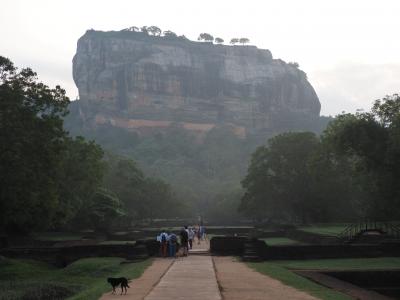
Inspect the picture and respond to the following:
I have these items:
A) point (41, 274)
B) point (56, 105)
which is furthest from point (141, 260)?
point (56, 105)

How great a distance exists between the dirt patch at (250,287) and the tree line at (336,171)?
17636 mm

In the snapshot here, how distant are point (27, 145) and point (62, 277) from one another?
752 centimetres

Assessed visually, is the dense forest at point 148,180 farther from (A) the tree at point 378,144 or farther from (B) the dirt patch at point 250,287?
(B) the dirt patch at point 250,287

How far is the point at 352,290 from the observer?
16625mm

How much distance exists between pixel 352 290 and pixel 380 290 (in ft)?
11.1

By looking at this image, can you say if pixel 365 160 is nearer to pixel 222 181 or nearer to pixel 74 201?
pixel 74 201

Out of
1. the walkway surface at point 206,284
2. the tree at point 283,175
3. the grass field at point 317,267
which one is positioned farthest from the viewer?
the tree at point 283,175

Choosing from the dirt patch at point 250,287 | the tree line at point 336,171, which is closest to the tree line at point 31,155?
the dirt patch at point 250,287

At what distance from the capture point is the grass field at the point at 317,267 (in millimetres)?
15320

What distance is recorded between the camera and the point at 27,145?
2700 cm

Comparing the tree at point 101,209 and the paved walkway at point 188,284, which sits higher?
the tree at point 101,209

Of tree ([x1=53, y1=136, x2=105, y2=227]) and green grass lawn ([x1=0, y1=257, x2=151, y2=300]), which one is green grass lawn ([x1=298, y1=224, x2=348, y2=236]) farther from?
green grass lawn ([x1=0, y1=257, x2=151, y2=300])

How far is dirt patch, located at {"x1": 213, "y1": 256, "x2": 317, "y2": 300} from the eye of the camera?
45.1ft

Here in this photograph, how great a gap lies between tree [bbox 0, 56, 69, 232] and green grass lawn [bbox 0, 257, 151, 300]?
9.87ft
